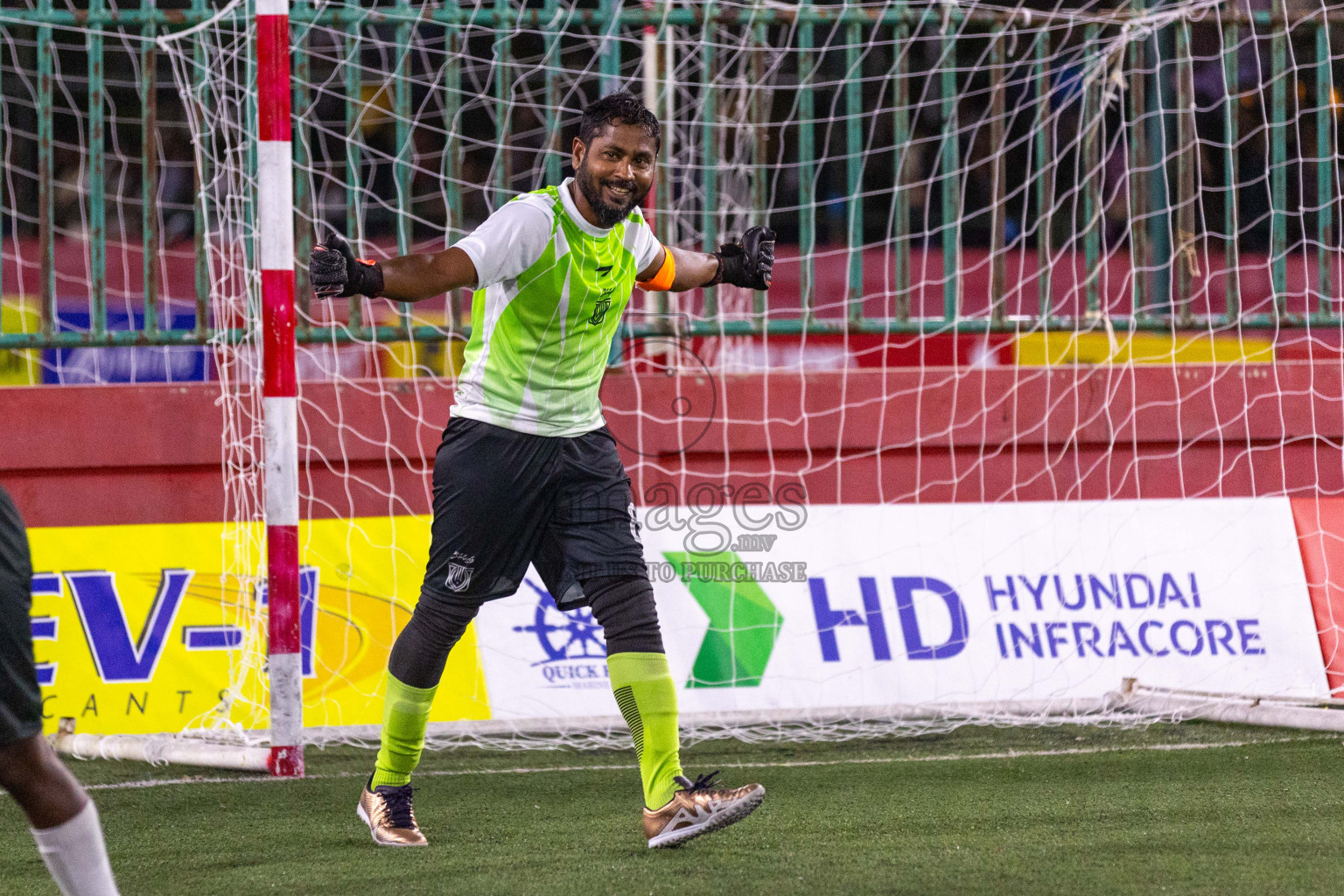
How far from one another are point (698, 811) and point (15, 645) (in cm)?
153

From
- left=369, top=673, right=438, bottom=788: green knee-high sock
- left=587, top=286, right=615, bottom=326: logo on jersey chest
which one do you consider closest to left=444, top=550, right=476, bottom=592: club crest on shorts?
left=369, top=673, right=438, bottom=788: green knee-high sock

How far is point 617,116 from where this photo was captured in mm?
3391

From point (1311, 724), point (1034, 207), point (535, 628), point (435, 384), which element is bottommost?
point (1311, 724)

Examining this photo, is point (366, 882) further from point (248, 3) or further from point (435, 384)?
point (248, 3)

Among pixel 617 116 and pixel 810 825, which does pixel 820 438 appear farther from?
pixel 617 116

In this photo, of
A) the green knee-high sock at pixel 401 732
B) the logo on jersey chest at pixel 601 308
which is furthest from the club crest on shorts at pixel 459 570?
the logo on jersey chest at pixel 601 308

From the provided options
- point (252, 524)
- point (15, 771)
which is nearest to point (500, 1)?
point (252, 524)

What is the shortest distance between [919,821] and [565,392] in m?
1.36

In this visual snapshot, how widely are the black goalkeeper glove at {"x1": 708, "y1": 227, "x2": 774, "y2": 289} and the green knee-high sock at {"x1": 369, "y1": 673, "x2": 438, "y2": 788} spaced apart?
4.34 feet

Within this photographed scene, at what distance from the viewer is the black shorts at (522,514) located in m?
3.48

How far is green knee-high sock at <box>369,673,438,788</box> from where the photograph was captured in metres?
3.58

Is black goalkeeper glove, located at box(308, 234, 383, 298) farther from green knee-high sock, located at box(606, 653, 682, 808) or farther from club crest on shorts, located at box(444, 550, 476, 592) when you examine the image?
green knee-high sock, located at box(606, 653, 682, 808)

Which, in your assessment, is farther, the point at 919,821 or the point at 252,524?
the point at 252,524

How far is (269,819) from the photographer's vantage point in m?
3.83
